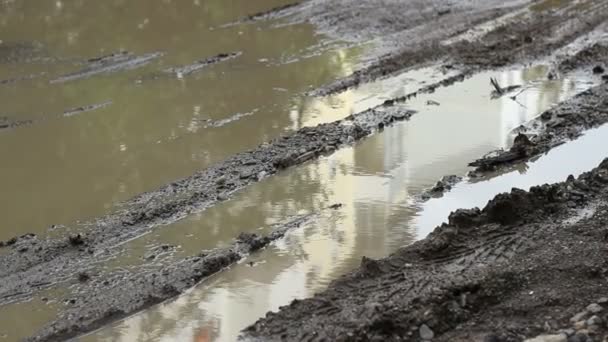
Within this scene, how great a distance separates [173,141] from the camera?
9086 millimetres

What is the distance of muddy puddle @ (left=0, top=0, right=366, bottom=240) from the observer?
8.21m

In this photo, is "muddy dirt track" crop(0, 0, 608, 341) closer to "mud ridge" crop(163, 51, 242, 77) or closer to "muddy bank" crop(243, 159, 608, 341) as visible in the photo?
"muddy bank" crop(243, 159, 608, 341)

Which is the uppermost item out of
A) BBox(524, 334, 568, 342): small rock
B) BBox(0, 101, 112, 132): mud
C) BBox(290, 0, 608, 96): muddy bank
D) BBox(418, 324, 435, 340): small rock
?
BBox(290, 0, 608, 96): muddy bank

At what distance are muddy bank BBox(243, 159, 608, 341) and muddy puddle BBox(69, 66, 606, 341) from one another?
0.48 meters

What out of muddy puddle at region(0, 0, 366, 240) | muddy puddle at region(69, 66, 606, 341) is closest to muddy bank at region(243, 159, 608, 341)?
muddy puddle at region(69, 66, 606, 341)

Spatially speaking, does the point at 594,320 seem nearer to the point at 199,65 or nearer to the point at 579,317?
the point at 579,317

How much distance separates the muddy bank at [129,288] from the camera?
5488 millimetres

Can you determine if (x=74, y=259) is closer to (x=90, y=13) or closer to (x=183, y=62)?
(x=183, y=62)

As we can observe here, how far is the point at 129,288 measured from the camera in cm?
589

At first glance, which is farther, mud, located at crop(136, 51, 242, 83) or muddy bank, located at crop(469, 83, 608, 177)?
mud, located at crop(136, 51, 242, 83)

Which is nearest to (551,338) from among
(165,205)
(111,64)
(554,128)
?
(165,205)

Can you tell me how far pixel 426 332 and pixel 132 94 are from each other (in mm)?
7518

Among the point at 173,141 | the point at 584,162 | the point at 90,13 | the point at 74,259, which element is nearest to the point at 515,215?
the point at 584,162

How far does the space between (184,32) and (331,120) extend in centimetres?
625
